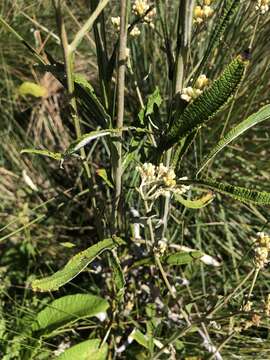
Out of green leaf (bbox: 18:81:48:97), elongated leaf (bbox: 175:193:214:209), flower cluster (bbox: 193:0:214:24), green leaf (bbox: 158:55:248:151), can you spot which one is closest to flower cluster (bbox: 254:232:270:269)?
elongated leaf (bbox: 175:193:214:209)

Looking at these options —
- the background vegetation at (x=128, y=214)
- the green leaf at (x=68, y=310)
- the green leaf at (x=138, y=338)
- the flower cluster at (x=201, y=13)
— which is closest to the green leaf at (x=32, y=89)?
the background vegetation at (x=128, y=214)

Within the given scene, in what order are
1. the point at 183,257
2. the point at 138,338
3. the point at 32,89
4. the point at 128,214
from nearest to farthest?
the point at 183,257 → the point at 138,338 → the point at 128,214 → the point at 32,89

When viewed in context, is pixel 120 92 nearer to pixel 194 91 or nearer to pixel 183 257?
pixel 194 91

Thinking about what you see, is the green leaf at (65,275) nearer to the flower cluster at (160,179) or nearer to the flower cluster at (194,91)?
the flower cluster at (160,179)

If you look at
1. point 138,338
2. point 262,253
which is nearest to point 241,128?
point 262,253

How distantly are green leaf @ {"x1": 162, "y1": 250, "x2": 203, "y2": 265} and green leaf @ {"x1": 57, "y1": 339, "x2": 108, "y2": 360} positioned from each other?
0.80ft

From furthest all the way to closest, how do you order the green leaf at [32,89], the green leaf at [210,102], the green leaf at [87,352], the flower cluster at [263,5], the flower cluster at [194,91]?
the green leaf at [32,89] → the green leaf at [87,352] → the flower cluster at [263,5] → the flower cluster at [194,91] → the green leaf at [210,102]

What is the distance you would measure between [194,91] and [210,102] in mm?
79

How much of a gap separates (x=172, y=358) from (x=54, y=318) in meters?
0.27

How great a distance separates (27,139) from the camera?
1618mm

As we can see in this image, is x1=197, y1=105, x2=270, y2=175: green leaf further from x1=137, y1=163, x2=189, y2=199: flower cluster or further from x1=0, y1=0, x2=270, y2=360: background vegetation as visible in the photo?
x1=0, y1=0, x2=270, y2=360: background vegetation

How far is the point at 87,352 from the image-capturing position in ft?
3.46

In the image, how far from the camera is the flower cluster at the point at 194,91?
2.33 ft

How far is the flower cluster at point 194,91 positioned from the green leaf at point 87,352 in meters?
0.55
